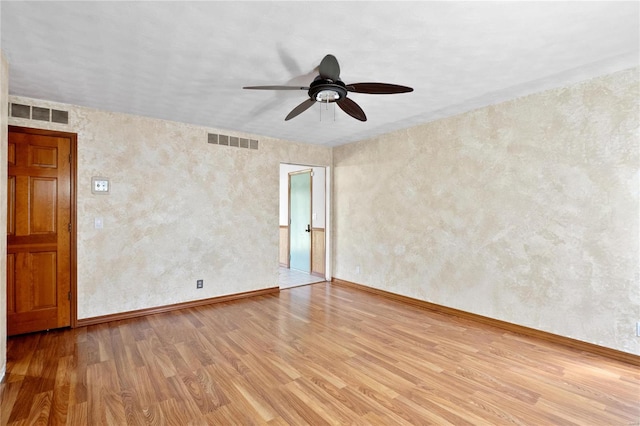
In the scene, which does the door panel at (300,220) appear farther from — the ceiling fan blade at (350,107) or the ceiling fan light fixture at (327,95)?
the ceiling fan light fixture at (327,95)

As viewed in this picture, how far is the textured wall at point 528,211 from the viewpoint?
2.73m

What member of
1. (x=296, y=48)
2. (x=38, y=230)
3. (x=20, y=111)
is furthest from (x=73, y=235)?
(x=296, y=48)

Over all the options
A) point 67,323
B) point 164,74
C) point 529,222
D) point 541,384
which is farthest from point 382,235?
point 67,323

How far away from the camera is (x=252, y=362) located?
267cm

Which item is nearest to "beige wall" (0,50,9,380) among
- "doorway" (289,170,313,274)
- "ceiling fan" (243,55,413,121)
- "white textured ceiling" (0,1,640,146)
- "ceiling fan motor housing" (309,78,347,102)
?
"white textured ceiling" (0,1,640,146)

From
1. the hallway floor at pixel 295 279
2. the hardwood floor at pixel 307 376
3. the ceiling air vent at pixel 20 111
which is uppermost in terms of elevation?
the ceiling air vent at pixel 20 111

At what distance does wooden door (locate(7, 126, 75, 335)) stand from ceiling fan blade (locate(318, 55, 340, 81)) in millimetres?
3125

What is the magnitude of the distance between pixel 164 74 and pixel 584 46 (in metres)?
3.40

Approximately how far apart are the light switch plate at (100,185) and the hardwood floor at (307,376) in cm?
157

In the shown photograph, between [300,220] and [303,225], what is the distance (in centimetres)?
16

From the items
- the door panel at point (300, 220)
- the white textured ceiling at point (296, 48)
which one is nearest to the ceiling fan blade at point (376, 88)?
the white textured ceiling at point (296, 48)

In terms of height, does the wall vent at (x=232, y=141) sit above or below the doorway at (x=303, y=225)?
above

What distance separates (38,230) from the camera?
3.31m

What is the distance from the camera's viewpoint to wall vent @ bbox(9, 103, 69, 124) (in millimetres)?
3199
